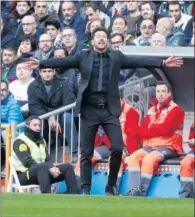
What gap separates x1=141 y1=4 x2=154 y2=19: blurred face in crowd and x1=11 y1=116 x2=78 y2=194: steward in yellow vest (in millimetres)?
4130

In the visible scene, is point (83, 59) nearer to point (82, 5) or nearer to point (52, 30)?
point (52, 30)

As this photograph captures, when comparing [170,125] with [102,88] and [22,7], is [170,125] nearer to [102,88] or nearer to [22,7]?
[102,88]

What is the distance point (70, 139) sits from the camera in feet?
51.8

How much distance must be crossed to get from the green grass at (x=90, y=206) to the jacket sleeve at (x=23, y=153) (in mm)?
2163

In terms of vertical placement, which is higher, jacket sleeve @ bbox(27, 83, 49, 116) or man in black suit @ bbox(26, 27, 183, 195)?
man in black suit @ bbox(26, 27, 183, 195)

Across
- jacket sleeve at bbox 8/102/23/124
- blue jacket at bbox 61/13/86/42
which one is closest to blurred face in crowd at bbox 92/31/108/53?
jacket sleeve at bbox 8/102/23/124

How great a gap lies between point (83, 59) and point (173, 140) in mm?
2159

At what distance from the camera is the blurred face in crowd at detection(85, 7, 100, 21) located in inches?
750

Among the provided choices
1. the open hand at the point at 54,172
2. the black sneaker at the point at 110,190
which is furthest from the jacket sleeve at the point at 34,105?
the black sneaker at the point at 110,190

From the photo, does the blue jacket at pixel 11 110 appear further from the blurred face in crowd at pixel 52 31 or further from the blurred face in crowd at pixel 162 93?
the blurred face in crowd at pixel 52 31

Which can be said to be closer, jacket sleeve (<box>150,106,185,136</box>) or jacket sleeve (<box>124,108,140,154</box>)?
jacket sleeve (<box>150,106,185,136</box>)

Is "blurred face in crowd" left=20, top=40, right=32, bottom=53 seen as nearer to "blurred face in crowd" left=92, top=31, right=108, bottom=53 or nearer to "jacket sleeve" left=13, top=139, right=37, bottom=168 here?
"jacket sleeve" left=13, top=139, right=37, bottom=168

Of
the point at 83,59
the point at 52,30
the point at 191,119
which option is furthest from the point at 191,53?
the point at 52,30

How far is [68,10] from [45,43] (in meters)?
1.70
